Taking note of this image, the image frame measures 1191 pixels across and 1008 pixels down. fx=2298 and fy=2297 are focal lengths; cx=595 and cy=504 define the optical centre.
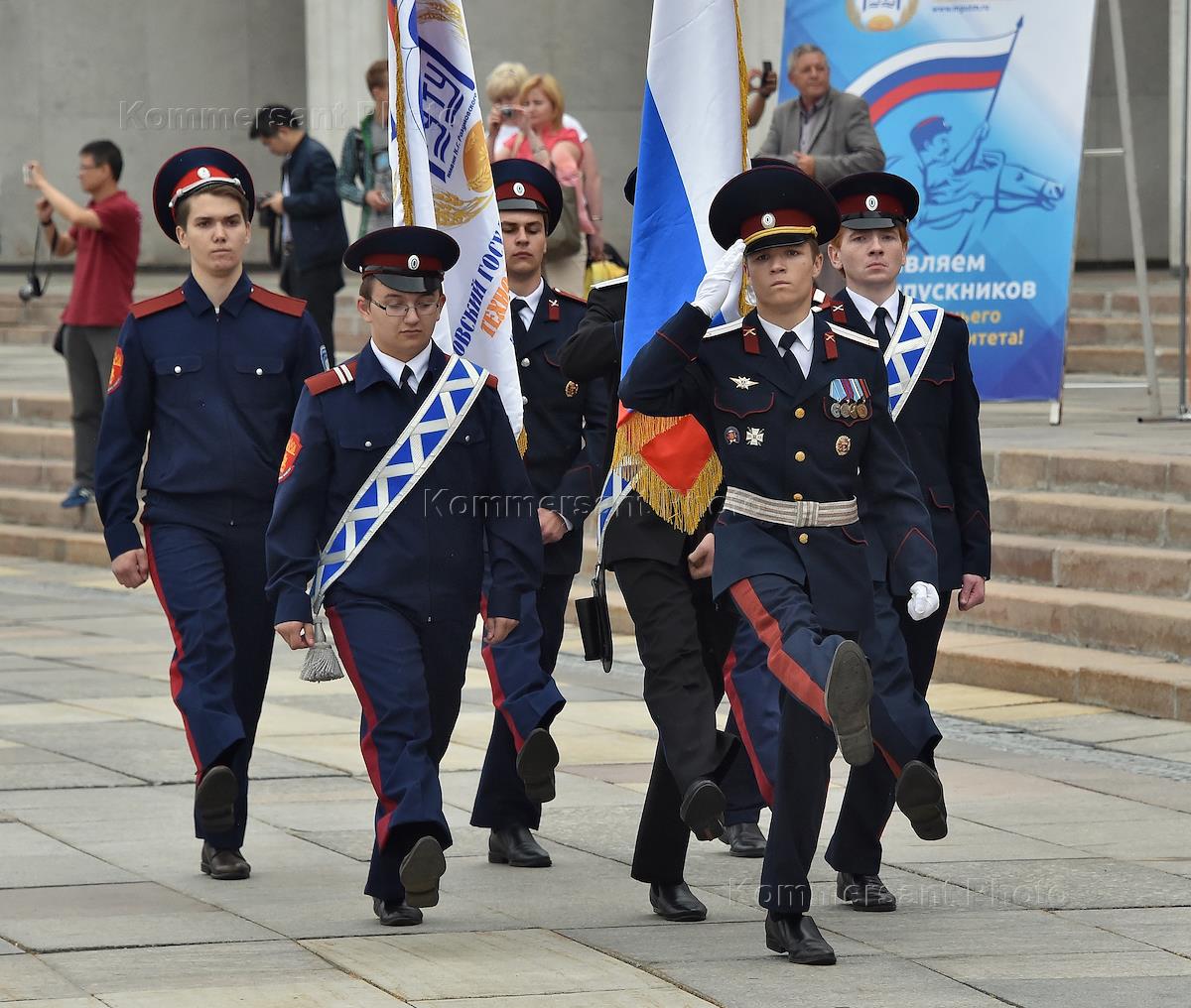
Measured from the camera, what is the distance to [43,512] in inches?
605

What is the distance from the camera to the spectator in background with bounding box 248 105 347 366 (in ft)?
45.5

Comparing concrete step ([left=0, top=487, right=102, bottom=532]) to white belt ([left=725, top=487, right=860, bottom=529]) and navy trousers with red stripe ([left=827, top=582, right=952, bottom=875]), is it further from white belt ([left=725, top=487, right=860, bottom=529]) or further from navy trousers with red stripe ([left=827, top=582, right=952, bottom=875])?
white belt ([left=725, top=487, right=860, bottom=529])

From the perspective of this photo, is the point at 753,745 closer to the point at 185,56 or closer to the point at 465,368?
the point at 465,368

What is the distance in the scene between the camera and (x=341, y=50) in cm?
2164

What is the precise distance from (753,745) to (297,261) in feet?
29.0

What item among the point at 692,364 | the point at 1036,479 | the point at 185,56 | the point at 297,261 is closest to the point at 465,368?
the point at 692,364

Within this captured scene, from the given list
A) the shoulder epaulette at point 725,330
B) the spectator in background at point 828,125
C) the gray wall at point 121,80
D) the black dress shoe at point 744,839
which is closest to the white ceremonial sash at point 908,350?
the shoulder epaulette at point 725,330

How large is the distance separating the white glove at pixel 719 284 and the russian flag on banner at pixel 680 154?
61 centimetres

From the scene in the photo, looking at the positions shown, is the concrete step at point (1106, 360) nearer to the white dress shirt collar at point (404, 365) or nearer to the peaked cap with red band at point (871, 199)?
the peaked cap with red band at point (871, 199)

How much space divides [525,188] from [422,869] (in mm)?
2276

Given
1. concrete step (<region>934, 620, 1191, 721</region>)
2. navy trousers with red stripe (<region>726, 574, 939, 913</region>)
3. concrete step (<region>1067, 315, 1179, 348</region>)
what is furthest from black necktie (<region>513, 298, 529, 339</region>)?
concrete step (<region>1067, 315, 1179, 348</region>)

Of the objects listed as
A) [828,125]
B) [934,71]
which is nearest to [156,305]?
[828,125]

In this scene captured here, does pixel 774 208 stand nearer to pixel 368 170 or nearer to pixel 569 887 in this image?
pixel 569 887

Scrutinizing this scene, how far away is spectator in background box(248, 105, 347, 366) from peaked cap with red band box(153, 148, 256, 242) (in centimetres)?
723
